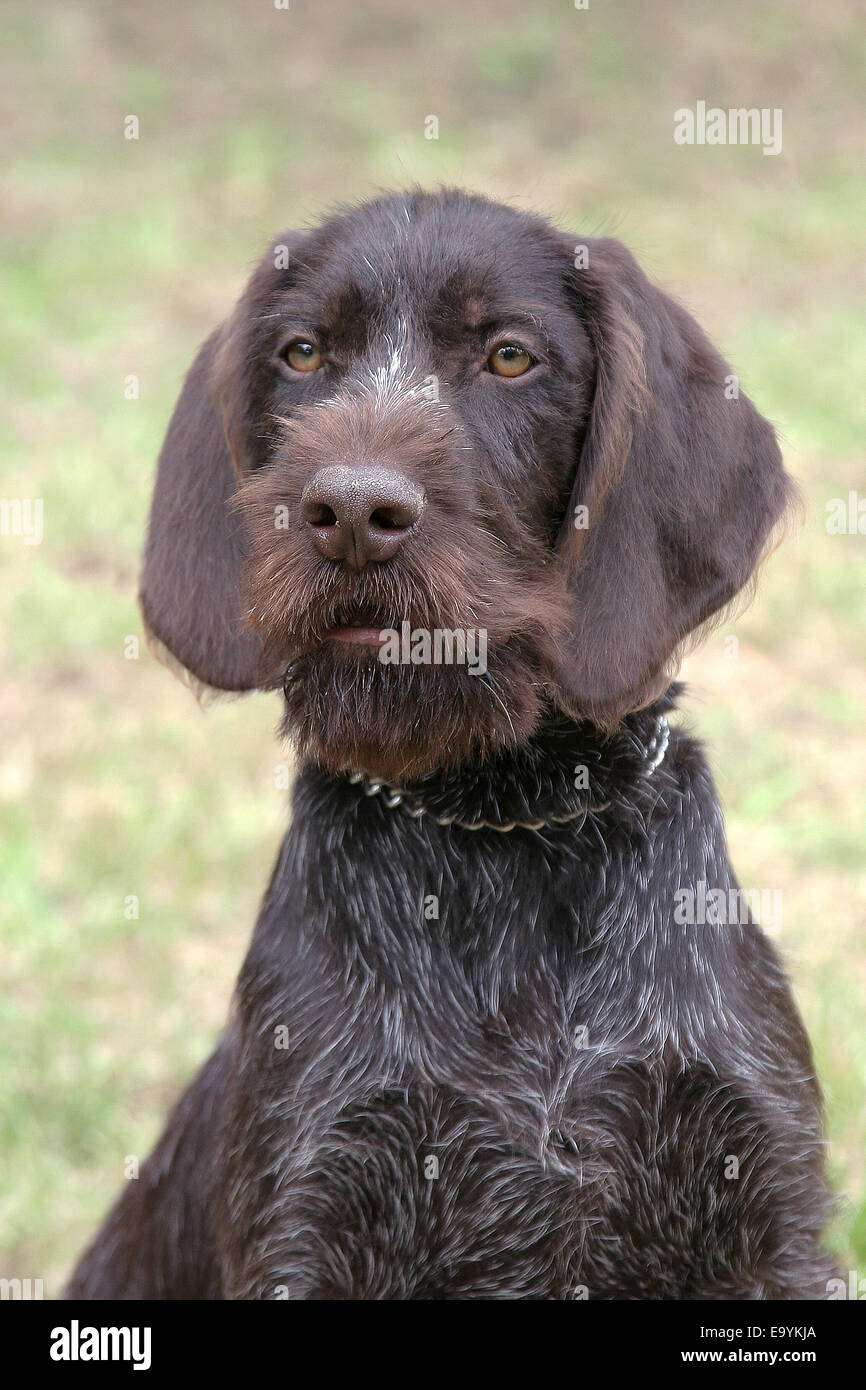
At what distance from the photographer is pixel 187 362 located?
10.0 meters

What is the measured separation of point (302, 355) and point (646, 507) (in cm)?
72

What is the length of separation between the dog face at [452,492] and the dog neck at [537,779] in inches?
3.5

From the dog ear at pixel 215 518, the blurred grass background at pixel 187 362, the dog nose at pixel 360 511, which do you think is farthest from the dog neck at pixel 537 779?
the dog nose at pixel 360 511

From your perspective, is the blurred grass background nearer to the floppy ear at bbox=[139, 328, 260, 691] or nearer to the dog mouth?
the floppy ear at bbox=[139, 328, 260, 691]

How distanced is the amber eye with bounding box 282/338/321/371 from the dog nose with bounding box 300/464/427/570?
1.76 ft

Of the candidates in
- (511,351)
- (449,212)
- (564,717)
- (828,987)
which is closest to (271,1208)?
(564,717)

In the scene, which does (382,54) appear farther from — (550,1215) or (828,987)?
(550,1215)

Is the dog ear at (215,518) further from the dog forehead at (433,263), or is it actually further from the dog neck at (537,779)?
the dog neck at (537,779)

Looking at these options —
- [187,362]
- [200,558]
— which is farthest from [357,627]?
[187,362]

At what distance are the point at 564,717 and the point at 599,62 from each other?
12104 millimetres

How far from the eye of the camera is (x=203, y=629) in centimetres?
314

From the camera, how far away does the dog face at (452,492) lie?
2648 mm

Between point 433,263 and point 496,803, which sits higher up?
point 433,263

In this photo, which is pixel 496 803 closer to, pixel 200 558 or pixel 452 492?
pixel 452 492
